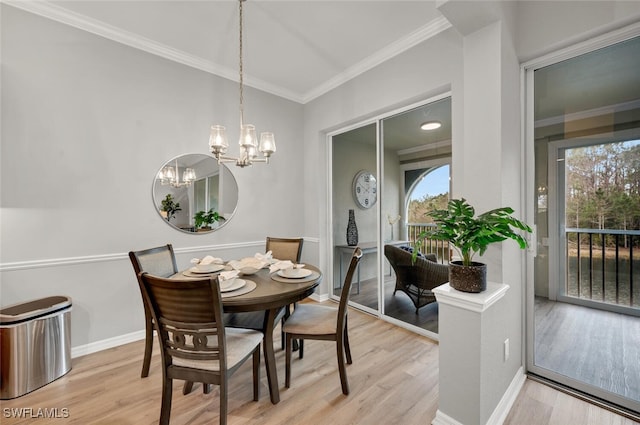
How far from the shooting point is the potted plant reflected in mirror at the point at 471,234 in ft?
4.78

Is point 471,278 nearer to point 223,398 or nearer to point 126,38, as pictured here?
point 223,398

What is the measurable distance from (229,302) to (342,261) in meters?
2.44

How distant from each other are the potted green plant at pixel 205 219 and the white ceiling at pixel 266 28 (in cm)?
168

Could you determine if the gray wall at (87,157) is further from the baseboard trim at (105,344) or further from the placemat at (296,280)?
the placemat at (296,280)

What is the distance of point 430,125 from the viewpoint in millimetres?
2797

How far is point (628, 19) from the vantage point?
1.60m

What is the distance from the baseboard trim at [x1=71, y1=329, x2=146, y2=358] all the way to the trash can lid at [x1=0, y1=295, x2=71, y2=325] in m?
0.49

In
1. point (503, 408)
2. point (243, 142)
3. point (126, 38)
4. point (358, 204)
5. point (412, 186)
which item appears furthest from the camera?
point (358, 204)

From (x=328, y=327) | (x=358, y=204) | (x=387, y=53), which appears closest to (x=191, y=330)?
(x=328, y=327)

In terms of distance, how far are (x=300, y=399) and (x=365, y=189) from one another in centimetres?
239

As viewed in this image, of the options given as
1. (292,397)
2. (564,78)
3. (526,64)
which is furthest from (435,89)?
(292,397)

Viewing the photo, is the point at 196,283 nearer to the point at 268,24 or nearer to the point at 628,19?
the point at 268,24

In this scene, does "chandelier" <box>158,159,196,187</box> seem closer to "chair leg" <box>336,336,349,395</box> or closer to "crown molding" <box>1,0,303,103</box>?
"crown molding" <box>1,0,303,103</box>

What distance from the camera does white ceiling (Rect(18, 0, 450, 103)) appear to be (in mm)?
2277
